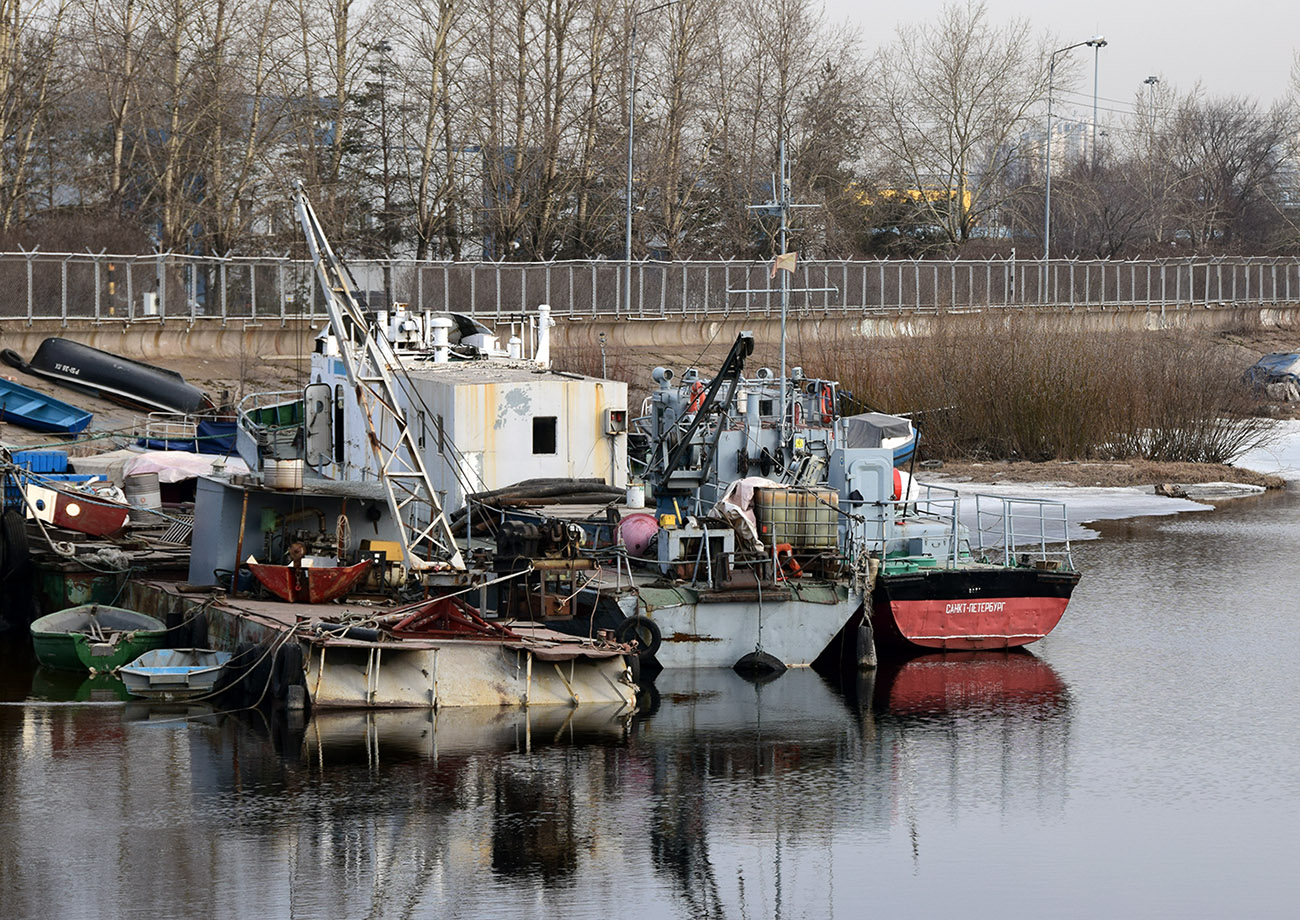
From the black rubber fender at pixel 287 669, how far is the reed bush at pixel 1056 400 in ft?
93.7

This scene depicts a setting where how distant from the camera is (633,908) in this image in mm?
14367

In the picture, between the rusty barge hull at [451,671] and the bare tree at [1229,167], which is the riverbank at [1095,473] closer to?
the rusty barge hull at [451,671]

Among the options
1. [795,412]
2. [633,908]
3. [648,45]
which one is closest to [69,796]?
[633,908]

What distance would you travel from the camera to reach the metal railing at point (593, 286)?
4494 cm

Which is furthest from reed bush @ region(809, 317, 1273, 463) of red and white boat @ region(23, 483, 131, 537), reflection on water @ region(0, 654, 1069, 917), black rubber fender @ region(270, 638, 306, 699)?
black rubber fender @ region(270, 638, 306, 699)

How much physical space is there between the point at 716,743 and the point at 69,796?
21.5 feet

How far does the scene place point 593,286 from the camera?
177 feet

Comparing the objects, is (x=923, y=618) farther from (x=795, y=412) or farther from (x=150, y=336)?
(x=150, y=336)

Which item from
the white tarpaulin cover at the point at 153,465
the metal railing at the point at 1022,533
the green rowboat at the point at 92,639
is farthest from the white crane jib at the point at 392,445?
the metal railing at the point at 1022,533

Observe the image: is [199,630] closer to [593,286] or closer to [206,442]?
[206,442]

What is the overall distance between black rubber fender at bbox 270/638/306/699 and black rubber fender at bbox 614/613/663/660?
3912 mm

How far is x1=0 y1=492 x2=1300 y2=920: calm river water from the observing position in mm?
14656

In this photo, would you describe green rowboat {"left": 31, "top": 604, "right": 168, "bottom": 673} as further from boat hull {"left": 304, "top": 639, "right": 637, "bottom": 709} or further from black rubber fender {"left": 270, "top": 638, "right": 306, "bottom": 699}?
boat hull {"left": 304, "top": 639, "right": 637, "bottom": 709}

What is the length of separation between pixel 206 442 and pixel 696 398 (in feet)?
50.3
